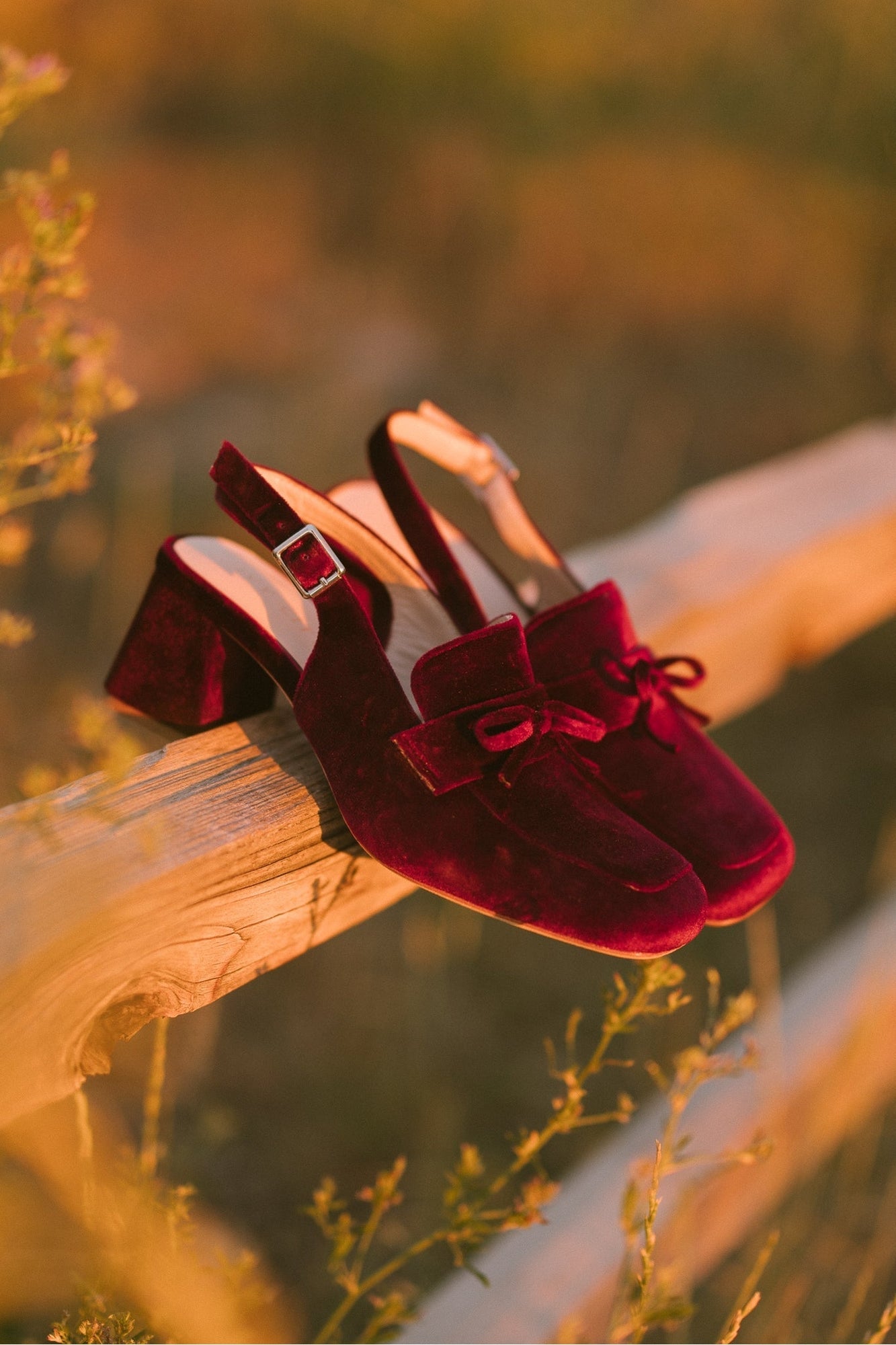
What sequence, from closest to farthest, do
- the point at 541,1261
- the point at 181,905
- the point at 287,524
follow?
1. the point at 181,905
2. the point at 287,524
3. the point at 541,1261

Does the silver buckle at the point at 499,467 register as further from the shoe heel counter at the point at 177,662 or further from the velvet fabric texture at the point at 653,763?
the shoe heel counter at the point at 177,662

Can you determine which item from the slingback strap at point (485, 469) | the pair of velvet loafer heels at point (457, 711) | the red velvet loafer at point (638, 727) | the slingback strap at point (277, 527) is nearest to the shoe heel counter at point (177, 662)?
the pair of velvet loafer heels at point (457, 711)

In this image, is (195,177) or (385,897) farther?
(195,177)

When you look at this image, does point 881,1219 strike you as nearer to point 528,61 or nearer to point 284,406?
point 284,406

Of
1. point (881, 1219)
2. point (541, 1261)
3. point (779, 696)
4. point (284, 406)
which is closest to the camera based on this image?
point (541, 1261)

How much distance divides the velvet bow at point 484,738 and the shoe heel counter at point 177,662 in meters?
0.28

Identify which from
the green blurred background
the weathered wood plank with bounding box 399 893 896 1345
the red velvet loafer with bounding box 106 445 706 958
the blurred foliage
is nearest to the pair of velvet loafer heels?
the red velvet loafer with bounding box 106 445 706 958

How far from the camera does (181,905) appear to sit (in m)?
0.82

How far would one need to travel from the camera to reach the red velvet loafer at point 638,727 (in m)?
1.03

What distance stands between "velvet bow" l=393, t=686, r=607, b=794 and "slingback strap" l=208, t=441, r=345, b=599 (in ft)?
0.55

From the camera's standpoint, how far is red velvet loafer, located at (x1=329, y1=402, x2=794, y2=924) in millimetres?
1028

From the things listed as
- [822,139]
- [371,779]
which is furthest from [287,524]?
[822,139]

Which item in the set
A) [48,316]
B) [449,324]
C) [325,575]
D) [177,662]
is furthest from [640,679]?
[449,324]

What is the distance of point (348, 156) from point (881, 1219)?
20.9ft
